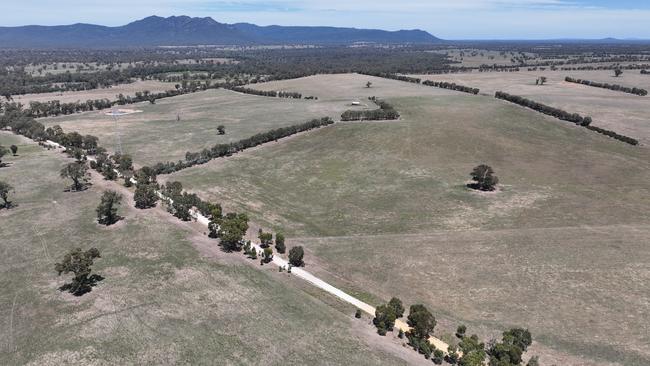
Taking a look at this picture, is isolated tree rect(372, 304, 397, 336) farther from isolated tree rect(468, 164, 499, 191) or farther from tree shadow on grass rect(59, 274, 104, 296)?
isolated tree rect(468, 164, 499, 191)

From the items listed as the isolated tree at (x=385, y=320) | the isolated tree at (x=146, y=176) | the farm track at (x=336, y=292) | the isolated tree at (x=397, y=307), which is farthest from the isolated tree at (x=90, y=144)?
the isolated tree at (x=385, y=320)

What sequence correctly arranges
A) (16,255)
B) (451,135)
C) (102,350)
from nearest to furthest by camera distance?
(102,350), (16,255), (451,135)

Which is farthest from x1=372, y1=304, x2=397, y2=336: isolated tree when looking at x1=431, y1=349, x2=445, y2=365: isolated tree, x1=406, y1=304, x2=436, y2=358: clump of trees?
x1=431, y1=349, x2=445, y2=365: isolated tree

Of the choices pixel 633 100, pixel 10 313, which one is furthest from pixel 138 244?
pixel 633 100

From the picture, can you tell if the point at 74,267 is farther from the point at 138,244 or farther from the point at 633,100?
the point at 633,100

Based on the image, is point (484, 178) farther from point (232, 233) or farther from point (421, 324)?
point (232, 233)

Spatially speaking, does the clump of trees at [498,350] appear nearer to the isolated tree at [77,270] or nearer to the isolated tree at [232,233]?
the isolated tree at [232,233]
